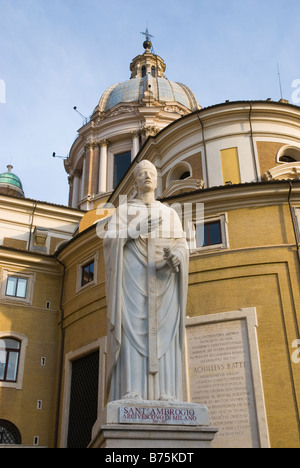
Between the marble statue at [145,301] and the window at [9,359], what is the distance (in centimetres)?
1805

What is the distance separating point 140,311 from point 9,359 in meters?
18.7

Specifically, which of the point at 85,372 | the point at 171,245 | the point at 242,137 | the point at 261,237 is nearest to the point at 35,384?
the point at 85,372

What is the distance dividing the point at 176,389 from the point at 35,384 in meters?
18.6

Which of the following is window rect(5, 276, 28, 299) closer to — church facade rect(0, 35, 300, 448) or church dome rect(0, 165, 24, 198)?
church facade rect(0, 35, 300, 448)

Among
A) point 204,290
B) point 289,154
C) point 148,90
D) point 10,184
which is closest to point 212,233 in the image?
point 204,290

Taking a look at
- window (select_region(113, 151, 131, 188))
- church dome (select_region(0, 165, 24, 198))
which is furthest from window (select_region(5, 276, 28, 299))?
church dome (select_region(0, 165, 24, 198))

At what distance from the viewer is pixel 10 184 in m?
44.6

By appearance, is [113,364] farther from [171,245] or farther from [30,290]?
[30,290]

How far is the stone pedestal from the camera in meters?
5.71

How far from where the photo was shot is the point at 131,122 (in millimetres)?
42281

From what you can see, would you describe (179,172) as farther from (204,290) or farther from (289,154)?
(204,290)

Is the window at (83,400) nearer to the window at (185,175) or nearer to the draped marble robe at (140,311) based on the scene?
the window at (185,175)

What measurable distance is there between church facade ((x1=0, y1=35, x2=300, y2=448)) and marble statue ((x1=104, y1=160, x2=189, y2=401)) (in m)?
11.5

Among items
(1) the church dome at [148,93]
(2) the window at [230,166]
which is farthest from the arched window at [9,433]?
(1) the church dome at [148,93]
